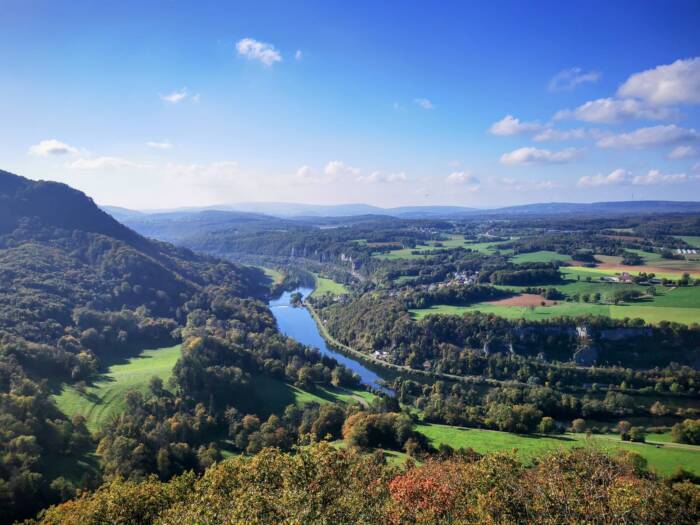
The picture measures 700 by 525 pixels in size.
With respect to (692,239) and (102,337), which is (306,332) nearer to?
(102,337)

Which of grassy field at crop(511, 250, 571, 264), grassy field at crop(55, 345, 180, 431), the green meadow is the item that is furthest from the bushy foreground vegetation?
grassy field at crop(511, 250, 571, 264)

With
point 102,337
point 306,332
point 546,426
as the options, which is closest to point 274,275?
point 306,332

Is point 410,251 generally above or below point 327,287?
above

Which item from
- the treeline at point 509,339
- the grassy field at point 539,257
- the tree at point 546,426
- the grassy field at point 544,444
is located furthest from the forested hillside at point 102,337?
the grassy field at point 539,257

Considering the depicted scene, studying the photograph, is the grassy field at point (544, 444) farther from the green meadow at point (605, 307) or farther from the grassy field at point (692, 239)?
the grassy field at point (692, 239)

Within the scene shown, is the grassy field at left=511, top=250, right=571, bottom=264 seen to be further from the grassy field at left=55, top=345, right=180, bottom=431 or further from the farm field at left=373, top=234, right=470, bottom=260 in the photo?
the grassy field at left=55, top=345, right=180, bottom=431

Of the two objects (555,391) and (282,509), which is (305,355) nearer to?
(555,391)

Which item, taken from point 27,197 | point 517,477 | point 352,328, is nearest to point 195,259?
point 27,197
